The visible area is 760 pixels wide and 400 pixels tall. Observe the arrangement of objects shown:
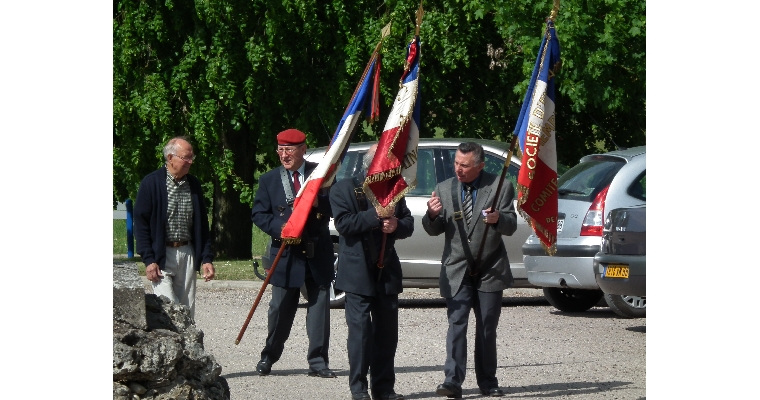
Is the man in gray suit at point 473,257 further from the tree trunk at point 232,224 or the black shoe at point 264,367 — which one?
the tree trunk at point 232,224

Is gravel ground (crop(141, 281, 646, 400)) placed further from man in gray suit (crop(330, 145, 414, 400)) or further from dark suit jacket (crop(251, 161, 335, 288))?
dark suit jacket (crop(251, 161, 335, 288))

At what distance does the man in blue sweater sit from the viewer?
346 inches

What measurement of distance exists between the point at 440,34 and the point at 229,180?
4598mm

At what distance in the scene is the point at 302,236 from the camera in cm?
951

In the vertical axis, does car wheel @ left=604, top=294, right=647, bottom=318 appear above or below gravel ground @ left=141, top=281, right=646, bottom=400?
above

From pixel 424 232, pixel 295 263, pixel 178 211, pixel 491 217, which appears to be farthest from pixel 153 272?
pixel 424 232

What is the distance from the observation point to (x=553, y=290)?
14109 mm

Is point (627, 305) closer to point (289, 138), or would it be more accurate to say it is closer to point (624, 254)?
point (624, 254)

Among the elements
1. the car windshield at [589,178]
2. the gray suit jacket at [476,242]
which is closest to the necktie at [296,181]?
the gray suit jacket at [476,242]

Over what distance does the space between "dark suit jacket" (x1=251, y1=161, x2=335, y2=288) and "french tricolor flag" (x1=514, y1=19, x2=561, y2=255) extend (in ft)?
5.96

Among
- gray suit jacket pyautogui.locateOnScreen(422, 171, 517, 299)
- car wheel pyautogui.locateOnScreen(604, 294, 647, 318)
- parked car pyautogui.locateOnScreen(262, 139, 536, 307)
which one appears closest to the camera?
gray suit jacket pyautogui.locateOnScreen(422, 171, 517, 299)

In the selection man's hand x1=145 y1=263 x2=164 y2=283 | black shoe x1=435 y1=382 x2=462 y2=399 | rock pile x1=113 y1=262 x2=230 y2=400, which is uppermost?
man's hand x1=145 y1=263 x2=164 y2=283

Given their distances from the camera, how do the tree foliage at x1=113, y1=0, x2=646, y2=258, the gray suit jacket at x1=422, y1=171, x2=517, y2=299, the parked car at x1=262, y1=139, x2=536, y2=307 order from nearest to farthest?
the gray suit jacket at x1=422, y1=171, x2=517, y2=299, the parked car at x1=262, y1=139, x2=536, y2=307, the tree foliage at x1=113, y1=0, x2=646, y2=258

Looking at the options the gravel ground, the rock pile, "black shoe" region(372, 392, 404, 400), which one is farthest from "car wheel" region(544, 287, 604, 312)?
the rock pile
